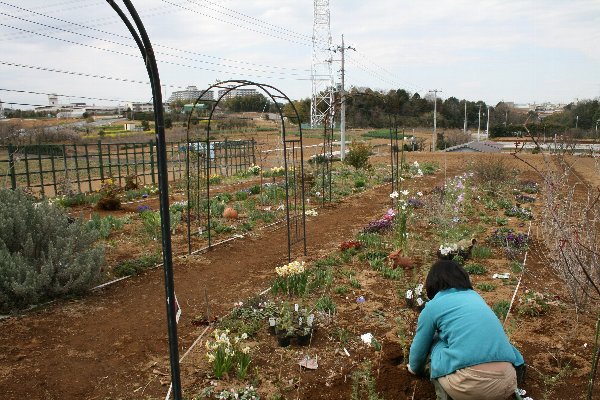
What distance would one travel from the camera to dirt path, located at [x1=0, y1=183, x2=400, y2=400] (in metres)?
3.59

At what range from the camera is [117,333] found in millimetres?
4457

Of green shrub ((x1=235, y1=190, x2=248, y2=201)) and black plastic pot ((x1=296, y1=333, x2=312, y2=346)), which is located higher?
green shrub ((x1=235, y1=190, x2=248, y2=201))

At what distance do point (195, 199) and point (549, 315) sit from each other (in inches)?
239

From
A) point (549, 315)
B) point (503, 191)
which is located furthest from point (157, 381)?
point (503, 191)

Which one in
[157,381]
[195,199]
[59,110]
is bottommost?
[157,381]

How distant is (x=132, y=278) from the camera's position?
6070 mm

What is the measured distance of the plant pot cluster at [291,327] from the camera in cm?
414

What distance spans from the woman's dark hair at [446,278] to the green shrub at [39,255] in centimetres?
372

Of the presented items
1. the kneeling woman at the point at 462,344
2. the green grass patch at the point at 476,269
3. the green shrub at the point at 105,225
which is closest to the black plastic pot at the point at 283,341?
the kneeling woman at the point at 462,344

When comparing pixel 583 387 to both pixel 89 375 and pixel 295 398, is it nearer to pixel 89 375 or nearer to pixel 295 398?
pixel 295 398

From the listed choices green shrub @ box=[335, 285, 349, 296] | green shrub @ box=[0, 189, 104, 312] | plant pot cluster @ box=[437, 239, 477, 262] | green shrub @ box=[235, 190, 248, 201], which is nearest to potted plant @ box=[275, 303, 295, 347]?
green shrub @ box=[335, 285, 349, 296]

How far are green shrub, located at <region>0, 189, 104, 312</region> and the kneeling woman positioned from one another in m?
3.74

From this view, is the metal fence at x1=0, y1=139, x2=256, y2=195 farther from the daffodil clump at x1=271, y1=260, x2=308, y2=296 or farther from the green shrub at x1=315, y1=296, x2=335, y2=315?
the green shrub at x1=315, y1=296, x2=335, y2=315

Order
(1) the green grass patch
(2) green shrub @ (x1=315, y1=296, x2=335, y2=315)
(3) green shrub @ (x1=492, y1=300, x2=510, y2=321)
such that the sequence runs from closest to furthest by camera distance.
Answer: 1. (3) green shrub @ (x1=492, y1=300, x2=510, y2=321)
2. (2) green shrub @ (x1=315, y1=296, x2=335, y2=315)
3. (1) the green grass patch
